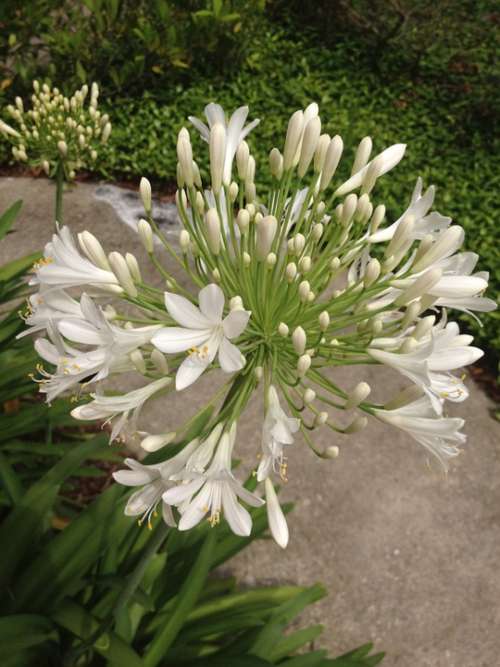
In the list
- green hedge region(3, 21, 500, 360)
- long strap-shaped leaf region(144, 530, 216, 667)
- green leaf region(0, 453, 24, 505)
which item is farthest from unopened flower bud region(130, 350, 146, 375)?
green hedge region(3, 21, 500, 360)

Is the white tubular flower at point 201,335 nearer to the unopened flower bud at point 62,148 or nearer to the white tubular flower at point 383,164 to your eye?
the white tubular flower at point 383,164

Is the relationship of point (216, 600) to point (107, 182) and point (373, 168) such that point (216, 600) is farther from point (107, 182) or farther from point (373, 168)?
point (107, 182)

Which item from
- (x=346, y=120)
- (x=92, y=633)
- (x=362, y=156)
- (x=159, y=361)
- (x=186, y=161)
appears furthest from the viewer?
(x=346, y=120)

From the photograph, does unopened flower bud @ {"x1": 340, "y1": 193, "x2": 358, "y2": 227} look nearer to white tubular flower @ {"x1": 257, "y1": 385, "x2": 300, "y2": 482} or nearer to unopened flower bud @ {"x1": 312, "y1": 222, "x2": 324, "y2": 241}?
unopened flower bud @ {"x1": 312, "y1": 222, "x2": 324, "y2": 241}

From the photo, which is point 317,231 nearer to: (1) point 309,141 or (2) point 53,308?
(1) point 309,141

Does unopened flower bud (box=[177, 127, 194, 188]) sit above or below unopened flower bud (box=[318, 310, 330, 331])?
above

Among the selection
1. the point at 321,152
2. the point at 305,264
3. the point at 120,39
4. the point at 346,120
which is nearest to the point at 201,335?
the point at 305,264

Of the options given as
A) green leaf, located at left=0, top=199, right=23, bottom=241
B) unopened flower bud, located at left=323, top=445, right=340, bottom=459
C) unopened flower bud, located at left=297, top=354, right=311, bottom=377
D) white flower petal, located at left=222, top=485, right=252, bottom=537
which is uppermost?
unopened flower bud, located at left=297, top=354, right=311, bottom=377
